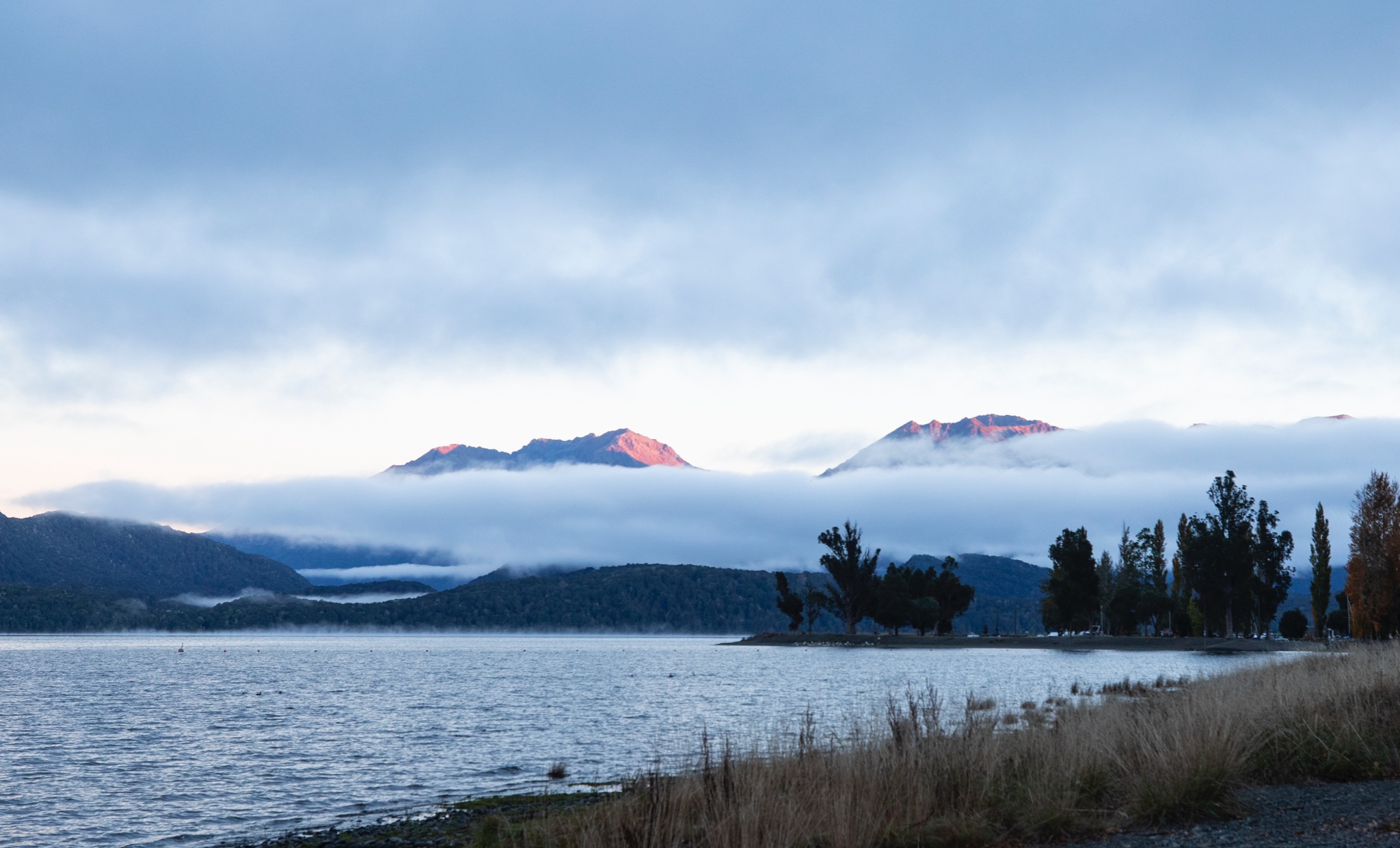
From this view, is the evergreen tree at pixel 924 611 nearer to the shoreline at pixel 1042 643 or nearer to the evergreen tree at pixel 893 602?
the evergreen tree at pixel 893 602

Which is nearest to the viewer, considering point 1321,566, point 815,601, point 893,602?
point 1321,566

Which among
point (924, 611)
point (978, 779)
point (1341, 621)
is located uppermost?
point (978, 779)

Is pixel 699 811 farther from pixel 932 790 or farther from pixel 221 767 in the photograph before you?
pixel 221 767

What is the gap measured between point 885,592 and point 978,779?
473 ft

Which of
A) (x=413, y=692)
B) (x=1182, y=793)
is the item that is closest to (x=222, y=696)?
(x=413, y=692)

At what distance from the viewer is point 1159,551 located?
137 m

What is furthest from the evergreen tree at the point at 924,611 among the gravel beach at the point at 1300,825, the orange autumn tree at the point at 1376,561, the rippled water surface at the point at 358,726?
the gravel beach at the point at 1300,825

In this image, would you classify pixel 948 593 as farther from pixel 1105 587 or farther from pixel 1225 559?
pixel 1225 559

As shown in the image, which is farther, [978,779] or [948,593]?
[948,593]

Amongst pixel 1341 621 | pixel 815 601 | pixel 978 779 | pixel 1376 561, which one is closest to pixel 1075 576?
pixel 1341 621

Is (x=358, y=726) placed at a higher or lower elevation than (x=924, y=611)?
higher

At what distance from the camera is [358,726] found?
41.8 metres

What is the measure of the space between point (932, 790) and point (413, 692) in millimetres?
55014

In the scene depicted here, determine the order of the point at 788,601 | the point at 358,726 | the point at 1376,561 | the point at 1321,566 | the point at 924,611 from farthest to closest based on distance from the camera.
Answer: the point at 788,601 < the point at 924,611 < the point at 1321,566 < the point at 1376,561 < the point at 358,726
